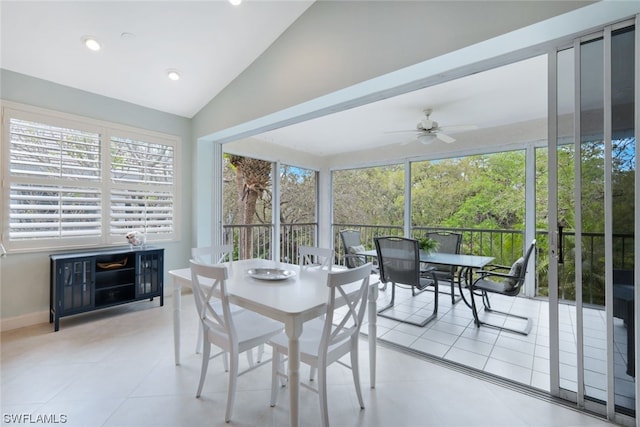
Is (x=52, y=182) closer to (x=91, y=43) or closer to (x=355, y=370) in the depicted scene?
(x=91, y=43)

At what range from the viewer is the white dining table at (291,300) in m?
1.46

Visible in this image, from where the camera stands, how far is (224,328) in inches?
68.8

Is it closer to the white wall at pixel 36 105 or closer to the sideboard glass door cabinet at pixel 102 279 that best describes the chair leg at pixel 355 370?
the sideboard glass door cabinet at pixel 102 279

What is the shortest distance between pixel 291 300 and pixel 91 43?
3.06 metres

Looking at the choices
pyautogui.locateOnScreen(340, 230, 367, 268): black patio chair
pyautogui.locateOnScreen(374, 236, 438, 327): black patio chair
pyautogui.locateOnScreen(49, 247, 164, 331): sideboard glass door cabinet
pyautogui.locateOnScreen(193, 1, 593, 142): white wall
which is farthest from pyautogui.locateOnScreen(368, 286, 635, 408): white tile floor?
pyautogui.locateOnScreen(49, 247, 164, 331): sideboard glass door cabinet

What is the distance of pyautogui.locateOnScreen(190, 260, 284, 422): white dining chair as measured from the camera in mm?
1647

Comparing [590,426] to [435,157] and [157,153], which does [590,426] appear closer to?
[435,157]

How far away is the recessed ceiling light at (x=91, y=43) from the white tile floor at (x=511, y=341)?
3.89 m

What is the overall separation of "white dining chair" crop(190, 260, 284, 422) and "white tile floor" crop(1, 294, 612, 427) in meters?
0.22

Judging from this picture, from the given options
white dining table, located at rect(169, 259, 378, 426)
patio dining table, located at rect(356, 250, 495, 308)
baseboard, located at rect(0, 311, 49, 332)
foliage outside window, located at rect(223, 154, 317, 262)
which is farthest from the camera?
foliage outside window, located at rect(223, 154, 317, 262)

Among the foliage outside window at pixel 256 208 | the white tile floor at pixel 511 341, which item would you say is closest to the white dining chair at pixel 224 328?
the white tile floor at pixel 511 341

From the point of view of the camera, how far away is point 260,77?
3.18m

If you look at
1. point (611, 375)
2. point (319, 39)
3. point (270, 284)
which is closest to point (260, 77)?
point (319, 39)

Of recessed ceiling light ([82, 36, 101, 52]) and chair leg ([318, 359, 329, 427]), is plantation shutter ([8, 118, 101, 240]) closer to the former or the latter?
recessed ceiling light ([82, 36, 101, 52])
